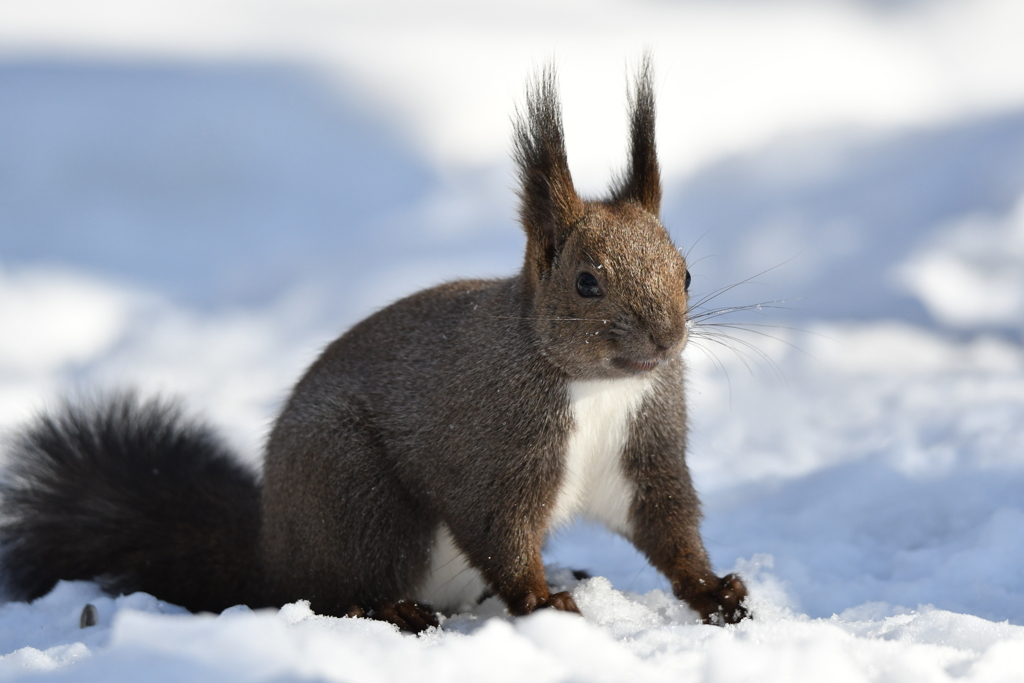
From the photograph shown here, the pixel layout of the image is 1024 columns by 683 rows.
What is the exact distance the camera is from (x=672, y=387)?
2.58 m

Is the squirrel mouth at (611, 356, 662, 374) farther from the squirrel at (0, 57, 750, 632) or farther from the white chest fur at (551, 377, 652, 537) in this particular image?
the white chest fur at (551, 377, 652, 537)

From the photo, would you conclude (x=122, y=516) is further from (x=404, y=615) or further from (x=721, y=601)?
(x=721, y=601)

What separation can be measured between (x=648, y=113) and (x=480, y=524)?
1226mm

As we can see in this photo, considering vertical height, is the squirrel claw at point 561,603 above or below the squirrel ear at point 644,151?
below

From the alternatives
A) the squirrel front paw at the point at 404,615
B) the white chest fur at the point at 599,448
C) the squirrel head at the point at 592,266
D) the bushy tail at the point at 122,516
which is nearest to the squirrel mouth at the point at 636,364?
the squirrel head at the point at 592,266

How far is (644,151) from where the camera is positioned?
2.66 m

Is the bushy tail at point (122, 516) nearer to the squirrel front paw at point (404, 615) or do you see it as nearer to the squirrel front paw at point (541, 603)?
the squirrel front paw at point (404, 615)

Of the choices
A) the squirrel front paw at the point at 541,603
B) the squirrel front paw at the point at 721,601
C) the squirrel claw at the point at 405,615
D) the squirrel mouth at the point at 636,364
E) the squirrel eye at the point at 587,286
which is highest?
the squirrel eye at the point at 587,286

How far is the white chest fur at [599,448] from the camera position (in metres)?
2.40

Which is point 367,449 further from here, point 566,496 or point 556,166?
point 556,166

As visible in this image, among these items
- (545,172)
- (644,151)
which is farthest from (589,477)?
(644,151)

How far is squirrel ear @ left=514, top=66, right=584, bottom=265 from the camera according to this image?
245 cm

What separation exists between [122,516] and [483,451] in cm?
140

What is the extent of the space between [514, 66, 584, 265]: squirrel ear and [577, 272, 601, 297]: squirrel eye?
148mm
